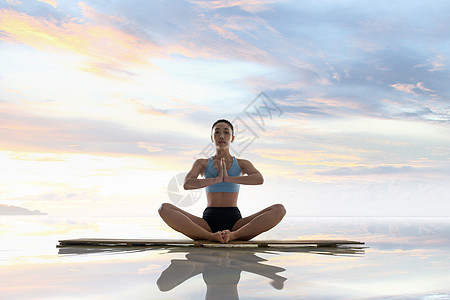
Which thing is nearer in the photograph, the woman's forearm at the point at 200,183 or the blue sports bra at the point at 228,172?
the woman's forearm at the point at 200,183

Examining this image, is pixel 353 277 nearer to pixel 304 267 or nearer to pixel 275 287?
pixel 304 267

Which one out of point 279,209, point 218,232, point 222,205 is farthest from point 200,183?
point 279,209

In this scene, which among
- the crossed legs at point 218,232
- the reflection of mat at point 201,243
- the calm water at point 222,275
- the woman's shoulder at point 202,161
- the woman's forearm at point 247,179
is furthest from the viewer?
the woman's shoulder at point 202,161

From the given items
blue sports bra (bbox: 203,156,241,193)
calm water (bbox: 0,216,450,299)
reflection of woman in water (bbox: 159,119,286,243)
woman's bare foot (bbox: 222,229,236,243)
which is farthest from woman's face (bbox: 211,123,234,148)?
calm water (bbox: 0,216,450,299)

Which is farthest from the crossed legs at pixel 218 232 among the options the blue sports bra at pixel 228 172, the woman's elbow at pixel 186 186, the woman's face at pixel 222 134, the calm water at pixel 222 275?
the woman's face at pixel 222 134

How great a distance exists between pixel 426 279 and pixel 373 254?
1.19 meters

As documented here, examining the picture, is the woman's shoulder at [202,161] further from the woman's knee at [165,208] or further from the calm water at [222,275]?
the calm water at [222,275]

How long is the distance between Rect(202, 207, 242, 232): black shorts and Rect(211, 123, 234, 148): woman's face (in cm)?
70

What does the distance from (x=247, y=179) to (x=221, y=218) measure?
0.48m

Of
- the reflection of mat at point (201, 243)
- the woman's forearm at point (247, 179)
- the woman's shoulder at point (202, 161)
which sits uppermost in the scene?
the woman's shoulder at point (202, 161)

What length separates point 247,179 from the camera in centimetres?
416

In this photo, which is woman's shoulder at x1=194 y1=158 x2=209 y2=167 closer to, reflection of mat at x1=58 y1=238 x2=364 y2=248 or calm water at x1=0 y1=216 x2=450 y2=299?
reflection of mat at x1=58 y1=238 x2=364 y2=248

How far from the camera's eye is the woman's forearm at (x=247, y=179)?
13.5ft

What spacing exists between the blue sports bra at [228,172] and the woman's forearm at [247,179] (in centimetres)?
20
